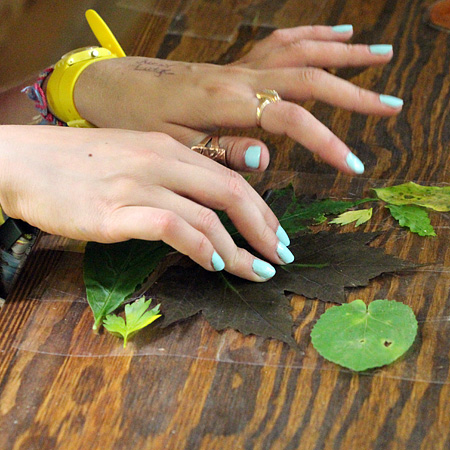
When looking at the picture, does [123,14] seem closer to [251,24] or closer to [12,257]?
[251,24]

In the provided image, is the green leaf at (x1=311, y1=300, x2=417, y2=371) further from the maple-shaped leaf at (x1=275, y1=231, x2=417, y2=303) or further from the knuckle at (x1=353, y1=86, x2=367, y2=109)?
the knuckle at (x1=353, y1=86, x2=367, y2=109)

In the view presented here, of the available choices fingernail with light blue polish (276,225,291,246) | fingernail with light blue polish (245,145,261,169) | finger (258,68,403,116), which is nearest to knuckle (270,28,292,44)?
finger (258,68,403,116)

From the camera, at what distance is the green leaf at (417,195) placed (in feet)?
2.33

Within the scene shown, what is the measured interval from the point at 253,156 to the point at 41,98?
372mm

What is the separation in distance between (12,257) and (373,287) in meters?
0.42

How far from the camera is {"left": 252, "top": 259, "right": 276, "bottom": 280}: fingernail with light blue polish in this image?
0.62 meters

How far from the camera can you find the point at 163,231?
58 centimetres

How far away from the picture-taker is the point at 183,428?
1.72 feet

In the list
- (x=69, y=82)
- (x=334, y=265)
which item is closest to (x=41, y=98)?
(x=69, y=82)

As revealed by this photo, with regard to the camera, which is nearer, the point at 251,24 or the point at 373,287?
the point at 373,287

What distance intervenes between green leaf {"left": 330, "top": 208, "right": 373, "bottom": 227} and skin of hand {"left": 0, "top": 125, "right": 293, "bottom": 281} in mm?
76

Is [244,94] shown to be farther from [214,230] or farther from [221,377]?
[221,377]

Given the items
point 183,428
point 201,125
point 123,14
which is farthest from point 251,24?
point 183,428

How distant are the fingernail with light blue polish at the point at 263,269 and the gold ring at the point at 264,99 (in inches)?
7.3
